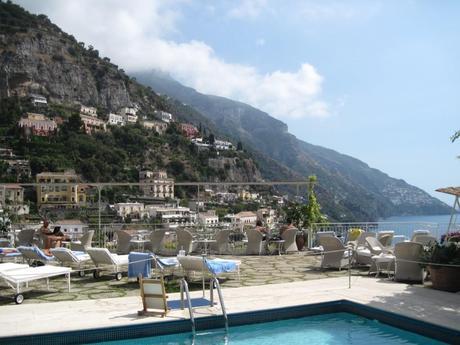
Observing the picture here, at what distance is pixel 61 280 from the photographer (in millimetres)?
8406

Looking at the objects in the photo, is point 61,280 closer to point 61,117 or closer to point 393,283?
point 393,283

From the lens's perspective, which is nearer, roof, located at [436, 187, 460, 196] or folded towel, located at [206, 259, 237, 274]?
folded towel, located at [206, 259, 237, 274]

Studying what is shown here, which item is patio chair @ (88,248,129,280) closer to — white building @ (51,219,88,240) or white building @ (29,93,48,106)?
white building @ (51,219,88,240)

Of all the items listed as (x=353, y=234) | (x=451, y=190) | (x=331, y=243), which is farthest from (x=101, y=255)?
(x=451, y=190)

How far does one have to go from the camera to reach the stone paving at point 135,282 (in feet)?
23.0

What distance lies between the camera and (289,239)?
1179cm

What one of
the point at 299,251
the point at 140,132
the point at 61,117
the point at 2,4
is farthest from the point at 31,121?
the point at 299,251

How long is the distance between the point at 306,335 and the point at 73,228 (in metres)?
8.64

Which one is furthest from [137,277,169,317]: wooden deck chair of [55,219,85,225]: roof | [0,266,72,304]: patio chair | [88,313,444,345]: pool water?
[55,219,85,225]: roof

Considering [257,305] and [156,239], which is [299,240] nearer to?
[156,239]

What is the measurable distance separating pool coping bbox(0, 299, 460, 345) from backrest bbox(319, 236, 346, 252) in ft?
8.14

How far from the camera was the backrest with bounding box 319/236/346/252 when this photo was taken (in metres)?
8.98

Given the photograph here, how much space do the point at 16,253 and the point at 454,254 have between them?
24.9 ft

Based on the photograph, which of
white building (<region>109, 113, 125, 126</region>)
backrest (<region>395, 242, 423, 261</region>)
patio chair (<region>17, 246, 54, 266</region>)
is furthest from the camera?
white building (<region>109, 113, 125, 126</region>)
